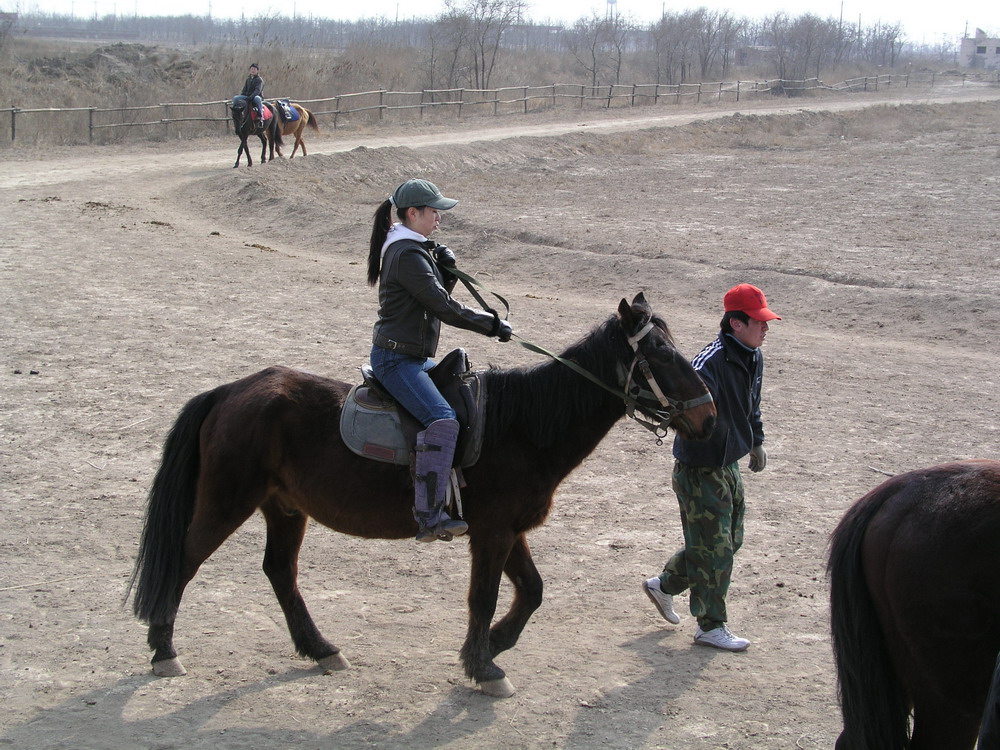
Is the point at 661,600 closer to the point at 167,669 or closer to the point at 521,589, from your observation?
the point at 521,589

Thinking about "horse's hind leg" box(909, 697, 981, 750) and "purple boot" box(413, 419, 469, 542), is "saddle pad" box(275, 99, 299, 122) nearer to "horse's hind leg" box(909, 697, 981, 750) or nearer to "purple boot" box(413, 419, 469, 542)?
"purple boot" box(413, 419, 469, 542)

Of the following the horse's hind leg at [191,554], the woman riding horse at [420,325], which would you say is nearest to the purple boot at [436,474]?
the woman riding horse at [420,325]

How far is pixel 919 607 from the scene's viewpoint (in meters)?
3.19

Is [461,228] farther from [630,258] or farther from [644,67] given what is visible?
[644,67]

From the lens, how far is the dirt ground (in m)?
4.52

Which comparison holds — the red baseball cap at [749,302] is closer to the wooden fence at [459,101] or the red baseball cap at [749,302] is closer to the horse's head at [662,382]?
the horse's head at [662,382]

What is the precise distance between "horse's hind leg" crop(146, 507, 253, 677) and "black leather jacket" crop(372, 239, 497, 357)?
1203mm

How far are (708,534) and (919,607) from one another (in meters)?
1.86

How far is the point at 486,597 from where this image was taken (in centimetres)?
468

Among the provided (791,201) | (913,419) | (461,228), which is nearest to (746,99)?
(791,201)

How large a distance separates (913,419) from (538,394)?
18.2 feet

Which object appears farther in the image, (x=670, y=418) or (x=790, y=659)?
(x=790, y=659)

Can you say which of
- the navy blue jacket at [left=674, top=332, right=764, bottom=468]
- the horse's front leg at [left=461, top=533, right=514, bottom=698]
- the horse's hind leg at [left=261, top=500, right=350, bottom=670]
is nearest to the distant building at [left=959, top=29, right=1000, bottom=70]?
the navy blue jacket at [left=674, top=332, right=764, bottom=468]

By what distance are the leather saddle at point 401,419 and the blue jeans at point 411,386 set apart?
0.30ft
